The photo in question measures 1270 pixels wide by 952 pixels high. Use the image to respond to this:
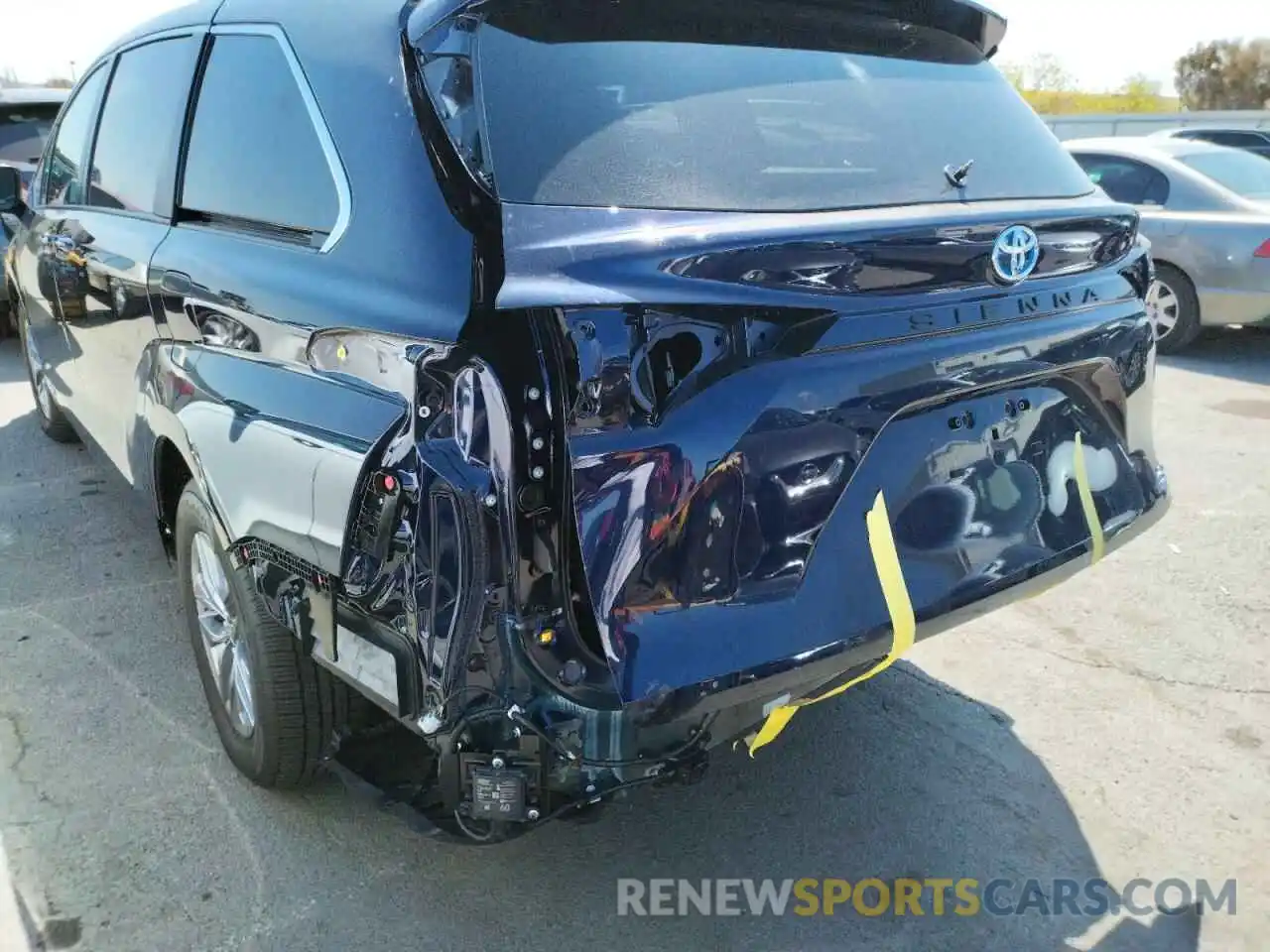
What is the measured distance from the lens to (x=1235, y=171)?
26.4 ft

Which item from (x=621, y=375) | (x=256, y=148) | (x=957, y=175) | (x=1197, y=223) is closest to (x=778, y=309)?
(x=621, y=375)

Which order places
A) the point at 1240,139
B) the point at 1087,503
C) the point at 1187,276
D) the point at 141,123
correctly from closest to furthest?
the point at 1087,503 → the point at 141,123 → the point at 1187,276 → the point at 1240,139

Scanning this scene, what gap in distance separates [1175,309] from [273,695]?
24.1ft

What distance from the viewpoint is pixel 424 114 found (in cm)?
194

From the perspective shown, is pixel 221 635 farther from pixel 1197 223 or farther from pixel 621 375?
pixel 1197 223

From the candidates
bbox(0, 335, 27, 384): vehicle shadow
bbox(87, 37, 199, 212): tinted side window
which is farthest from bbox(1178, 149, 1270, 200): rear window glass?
bbox(0, 335, 27, 384): vehicle shadow

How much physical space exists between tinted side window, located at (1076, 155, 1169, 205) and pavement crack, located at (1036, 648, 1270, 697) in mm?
5406

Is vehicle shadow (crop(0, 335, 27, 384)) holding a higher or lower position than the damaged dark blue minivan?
lower

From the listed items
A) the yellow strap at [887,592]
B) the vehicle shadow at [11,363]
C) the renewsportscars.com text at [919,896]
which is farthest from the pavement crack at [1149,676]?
the vehicle shadow at [11,363]

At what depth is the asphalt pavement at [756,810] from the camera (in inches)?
94.0

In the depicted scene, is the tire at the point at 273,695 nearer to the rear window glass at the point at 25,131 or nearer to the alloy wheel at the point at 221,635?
the alloy wheel at the point at 221,635

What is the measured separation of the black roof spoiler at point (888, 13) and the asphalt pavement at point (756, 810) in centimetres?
185

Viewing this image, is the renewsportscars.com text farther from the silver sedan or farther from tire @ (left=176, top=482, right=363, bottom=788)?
the silver sedan

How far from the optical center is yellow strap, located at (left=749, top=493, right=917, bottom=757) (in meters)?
2.02
